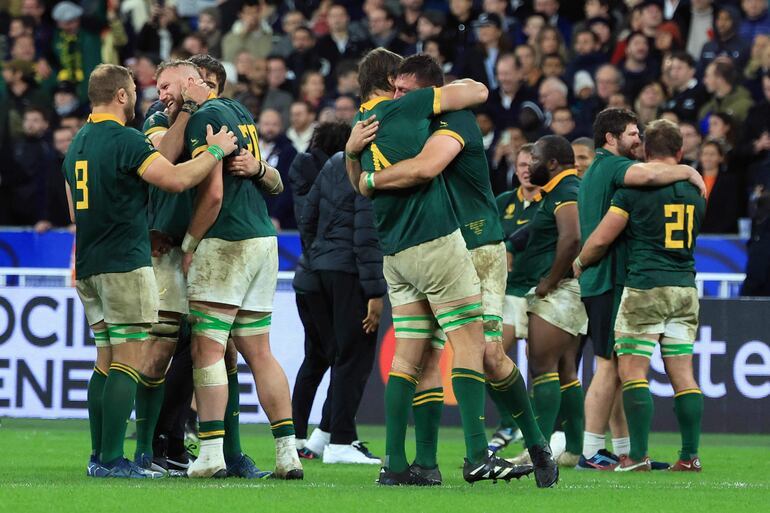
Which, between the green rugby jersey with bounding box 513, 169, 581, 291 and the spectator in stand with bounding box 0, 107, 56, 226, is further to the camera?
the spectator in stand with bounding box 0, 107, 56, 226

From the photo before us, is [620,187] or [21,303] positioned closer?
[620,187]

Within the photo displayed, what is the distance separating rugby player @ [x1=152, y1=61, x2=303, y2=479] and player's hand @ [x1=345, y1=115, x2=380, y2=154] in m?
0.68

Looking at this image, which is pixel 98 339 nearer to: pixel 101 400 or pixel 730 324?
pixel 101 400

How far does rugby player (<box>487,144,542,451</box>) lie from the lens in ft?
37.6

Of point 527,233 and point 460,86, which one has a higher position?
point 460,86

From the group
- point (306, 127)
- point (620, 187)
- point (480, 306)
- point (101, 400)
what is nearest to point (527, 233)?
point (620, 187)

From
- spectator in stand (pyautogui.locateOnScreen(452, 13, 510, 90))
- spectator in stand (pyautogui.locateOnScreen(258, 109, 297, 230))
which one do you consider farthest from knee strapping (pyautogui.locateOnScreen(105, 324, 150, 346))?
spectator in stand (pyautogui.locateOnScreen(452, 13, 510, 90))

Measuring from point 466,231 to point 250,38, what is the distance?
1323 cm

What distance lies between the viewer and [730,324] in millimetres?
14031

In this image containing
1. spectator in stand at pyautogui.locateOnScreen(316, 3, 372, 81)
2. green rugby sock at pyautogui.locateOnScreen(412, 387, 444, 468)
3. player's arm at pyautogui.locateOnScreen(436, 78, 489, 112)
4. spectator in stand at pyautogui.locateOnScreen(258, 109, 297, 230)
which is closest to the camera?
player's arm at pyautogui.locateOnScreen(436, 78, 489, 112)

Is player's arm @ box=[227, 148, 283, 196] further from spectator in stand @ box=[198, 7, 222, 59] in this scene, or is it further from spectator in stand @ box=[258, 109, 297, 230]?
spectator in stand @ box=[198, 7, 222, 59]

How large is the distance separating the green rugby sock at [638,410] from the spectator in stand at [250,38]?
11.9m

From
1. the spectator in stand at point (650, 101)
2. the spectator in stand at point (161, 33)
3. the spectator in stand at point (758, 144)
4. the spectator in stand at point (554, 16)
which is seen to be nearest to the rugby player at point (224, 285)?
the spectator in stand at point (758, 144)

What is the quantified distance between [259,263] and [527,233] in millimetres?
2958
